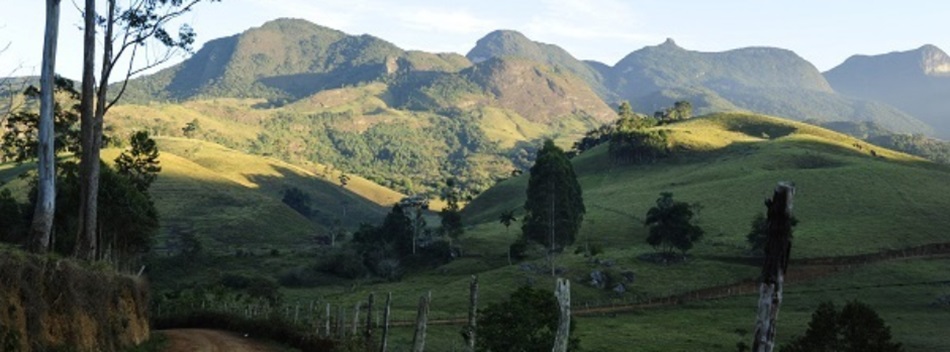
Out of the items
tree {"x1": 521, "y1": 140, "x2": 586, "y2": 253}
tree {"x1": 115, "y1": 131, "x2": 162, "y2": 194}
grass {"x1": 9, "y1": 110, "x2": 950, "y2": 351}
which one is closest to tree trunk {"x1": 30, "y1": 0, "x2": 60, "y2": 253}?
grass {"x1": 9, "y1": 110, "x2": 950, "y2": 351}

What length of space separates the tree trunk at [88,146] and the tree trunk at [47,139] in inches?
133

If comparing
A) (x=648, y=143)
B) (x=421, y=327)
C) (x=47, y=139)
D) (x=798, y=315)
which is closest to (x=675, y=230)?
(x=798, y=315)

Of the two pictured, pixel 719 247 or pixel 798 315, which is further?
pixel 719 247

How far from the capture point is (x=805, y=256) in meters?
92.4

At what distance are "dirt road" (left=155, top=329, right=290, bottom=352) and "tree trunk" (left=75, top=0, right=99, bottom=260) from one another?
5.80 meters

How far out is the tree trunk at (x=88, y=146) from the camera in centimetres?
3083

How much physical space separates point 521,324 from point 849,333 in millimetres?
16464

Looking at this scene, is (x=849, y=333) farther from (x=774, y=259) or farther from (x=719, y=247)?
(x=719, y=247)

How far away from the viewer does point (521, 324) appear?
120 ft

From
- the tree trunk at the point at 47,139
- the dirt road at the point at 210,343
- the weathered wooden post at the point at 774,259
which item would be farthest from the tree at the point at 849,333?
the tree trunk at the point at 47,139

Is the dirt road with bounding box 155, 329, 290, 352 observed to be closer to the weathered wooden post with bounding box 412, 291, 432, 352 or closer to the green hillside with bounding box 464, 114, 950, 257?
the weathered wooden post with bounding box 412, 291, 432, 352

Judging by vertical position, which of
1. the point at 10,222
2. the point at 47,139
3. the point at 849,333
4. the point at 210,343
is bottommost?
the point at 210,343

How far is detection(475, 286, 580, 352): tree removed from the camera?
36250 mm

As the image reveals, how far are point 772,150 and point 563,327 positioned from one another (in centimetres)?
18478
